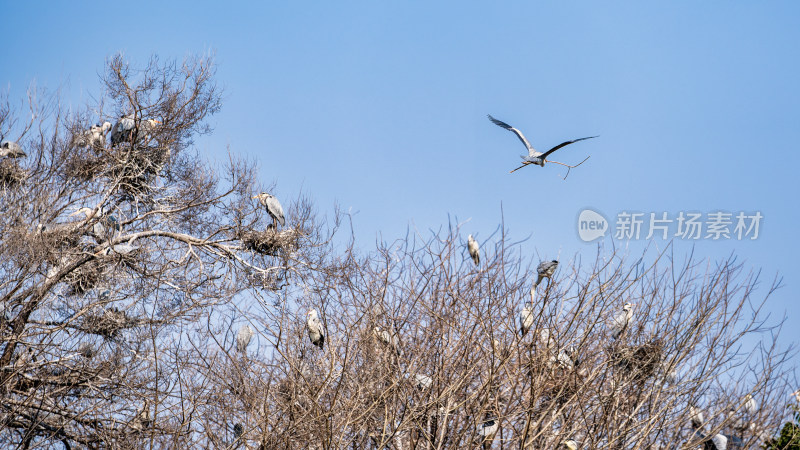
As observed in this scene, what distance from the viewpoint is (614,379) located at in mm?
7000

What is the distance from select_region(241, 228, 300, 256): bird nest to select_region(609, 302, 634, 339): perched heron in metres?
6.37

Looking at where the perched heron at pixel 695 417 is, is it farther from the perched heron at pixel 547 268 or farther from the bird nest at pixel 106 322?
the bird nest at pixel 106 322

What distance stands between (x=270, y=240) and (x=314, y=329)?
15.1ft

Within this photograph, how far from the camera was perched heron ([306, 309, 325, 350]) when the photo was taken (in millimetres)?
8391

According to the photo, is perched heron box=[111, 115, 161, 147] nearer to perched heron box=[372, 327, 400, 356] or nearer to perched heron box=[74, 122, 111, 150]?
perched heron box=[74, 122, 111, 150]

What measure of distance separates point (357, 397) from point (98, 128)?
27.1 feet

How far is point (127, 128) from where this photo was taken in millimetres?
12531

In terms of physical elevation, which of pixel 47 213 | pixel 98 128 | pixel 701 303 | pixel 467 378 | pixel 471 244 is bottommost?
pixel 467 378

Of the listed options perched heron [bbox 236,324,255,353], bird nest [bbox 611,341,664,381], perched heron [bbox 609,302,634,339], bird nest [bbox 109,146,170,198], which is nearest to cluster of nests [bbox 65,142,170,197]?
bird nest [bbox 109,146,170,198]

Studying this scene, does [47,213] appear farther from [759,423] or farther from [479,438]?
[759,423]

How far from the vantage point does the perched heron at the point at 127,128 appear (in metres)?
12.5

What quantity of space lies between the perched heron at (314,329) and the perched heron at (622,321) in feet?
9.69

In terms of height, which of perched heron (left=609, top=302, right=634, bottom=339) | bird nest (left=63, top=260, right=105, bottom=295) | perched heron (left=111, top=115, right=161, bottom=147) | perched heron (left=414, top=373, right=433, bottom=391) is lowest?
perched heron (left=414, top=373, right=433, bottom=391)

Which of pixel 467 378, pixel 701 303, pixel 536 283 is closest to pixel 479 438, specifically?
pixel 467 378
